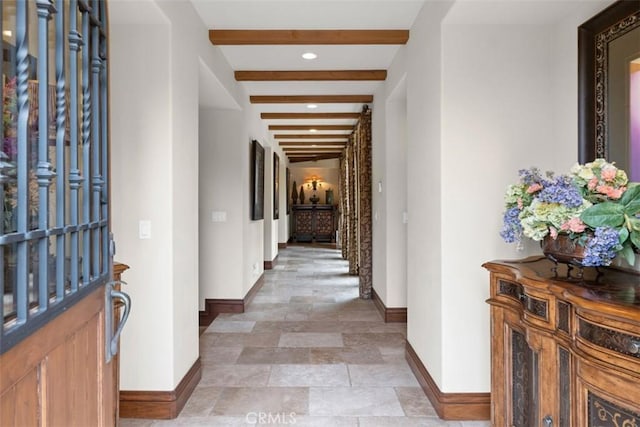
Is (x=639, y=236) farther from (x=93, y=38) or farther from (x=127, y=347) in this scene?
(x=127, y=347)

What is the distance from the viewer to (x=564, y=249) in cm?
171

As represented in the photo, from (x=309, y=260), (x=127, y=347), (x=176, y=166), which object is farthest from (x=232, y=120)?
(x=309, y=260)

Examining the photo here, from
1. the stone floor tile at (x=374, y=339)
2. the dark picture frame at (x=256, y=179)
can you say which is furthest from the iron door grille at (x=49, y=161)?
the dark picture frame at (x=256, y=179)

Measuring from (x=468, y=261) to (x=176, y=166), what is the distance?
1890 mm

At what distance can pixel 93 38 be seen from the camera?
137 cm

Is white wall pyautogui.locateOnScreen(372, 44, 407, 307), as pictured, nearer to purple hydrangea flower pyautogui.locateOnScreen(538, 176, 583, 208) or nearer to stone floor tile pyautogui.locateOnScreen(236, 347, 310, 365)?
stone floor tile pyautogui.locateOnScreen(236, 347, 310, 365)

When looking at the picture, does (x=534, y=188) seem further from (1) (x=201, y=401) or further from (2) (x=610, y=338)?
(1) (x=201, y=401)

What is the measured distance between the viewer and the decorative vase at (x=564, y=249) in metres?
1.65

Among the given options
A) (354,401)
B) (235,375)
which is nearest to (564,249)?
(354,401)

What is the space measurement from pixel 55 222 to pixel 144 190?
143 cm

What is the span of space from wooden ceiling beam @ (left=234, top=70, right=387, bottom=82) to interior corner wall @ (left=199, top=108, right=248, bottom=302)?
0.59 meters

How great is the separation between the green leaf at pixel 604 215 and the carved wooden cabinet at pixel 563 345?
0.75ft

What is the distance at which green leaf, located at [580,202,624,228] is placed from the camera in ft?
5.04

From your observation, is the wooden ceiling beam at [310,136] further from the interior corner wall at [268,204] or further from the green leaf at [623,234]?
the green leaf at [623,234]
